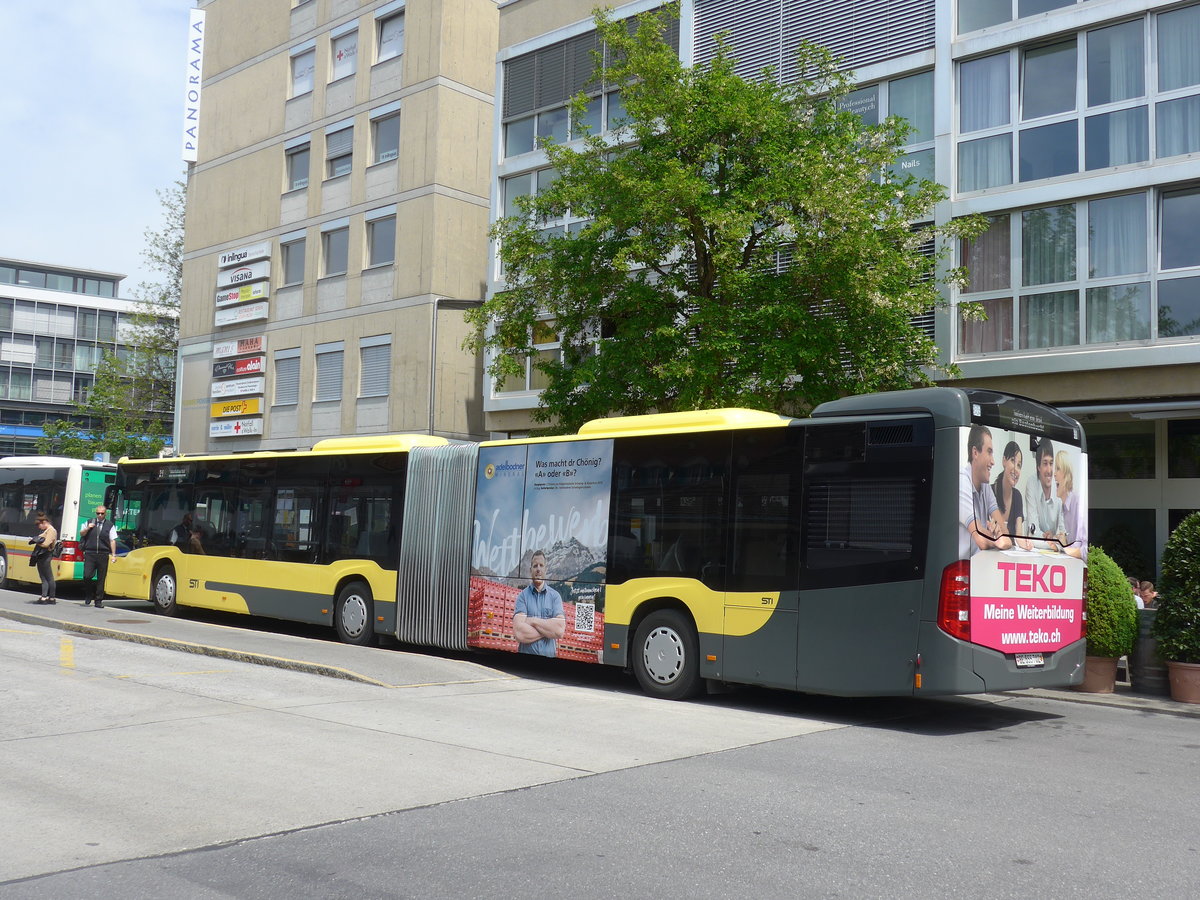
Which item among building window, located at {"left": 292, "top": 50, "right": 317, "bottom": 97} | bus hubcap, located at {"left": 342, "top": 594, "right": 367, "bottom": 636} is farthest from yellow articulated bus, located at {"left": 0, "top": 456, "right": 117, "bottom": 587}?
building window, located at {"left": 292, "top": 50, "right": 317, "bottom": 97}

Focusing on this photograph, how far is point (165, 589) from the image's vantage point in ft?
64.7

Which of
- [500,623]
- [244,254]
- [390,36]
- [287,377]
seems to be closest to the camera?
[500,623]

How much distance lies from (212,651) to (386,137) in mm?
21466

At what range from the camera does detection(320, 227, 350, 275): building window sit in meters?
32.6

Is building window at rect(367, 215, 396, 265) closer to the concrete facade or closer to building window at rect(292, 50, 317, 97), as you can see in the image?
the concrete facade

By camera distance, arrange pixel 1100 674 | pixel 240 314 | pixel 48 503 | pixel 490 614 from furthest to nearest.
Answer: pixel 240 314
pixel 48 503
pixel 490 614
pixel 1100 674

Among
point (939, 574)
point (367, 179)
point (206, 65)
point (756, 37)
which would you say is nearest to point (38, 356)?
point (206, 65)

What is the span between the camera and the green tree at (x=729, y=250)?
51.1 feet

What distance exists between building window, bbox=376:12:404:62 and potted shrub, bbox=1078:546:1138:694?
25083mm

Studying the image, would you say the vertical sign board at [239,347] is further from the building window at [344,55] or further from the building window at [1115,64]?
the building window at [1115,64]

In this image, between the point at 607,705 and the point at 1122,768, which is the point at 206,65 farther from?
the point at 1122,768

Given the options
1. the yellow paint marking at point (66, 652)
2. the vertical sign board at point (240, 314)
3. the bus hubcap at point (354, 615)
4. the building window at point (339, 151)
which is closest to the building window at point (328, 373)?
the vertical sign board at point (240, 314)

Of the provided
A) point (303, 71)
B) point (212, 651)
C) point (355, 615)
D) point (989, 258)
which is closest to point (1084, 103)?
point (989, 258)

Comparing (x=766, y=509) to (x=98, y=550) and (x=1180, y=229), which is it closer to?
(x=1180, y=229)
